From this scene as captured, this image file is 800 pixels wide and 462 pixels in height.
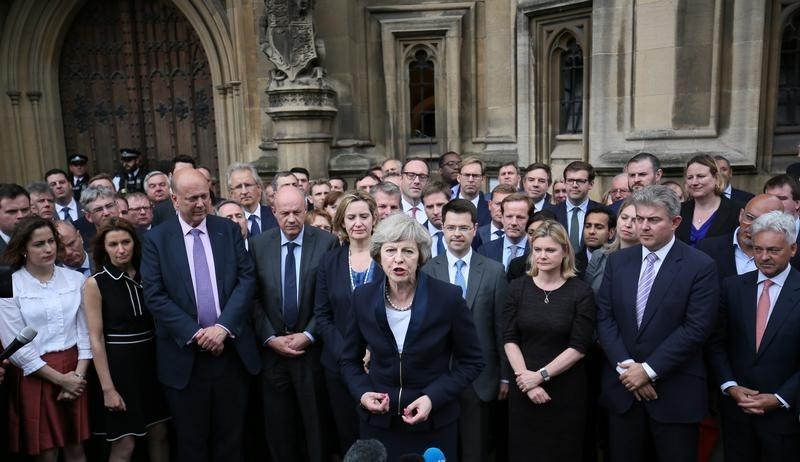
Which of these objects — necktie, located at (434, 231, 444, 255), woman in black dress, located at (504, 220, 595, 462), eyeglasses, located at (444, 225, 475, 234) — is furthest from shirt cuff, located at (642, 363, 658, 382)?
necktie, located at (434, 231, 444, 255)

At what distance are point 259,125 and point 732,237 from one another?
23.5 feet

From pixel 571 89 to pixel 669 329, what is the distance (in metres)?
6.22

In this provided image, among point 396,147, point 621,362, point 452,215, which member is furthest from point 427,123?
point 621,362

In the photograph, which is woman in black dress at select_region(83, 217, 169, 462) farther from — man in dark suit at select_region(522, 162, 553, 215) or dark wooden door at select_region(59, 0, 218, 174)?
dark wooden door at select_region(59, 0, 218, 174)

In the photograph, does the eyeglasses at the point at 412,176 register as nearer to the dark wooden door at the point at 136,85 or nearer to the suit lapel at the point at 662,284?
the suit lapel at the point at 662,284

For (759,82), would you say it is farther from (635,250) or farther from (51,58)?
(51,58)

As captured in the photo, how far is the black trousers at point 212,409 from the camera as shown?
11.6ft

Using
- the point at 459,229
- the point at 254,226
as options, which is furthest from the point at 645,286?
the point at 254,226

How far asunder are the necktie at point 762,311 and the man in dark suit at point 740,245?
13.2 inches

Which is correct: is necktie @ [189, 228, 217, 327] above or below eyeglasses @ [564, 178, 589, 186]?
below

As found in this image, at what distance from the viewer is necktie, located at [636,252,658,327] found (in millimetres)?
3221

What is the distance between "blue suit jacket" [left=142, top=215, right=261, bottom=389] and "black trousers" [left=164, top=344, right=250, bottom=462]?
0.23 ft

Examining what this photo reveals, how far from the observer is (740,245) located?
367cm

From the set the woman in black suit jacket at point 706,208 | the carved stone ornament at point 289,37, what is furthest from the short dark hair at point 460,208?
the carved stone ornament at point 289,37
